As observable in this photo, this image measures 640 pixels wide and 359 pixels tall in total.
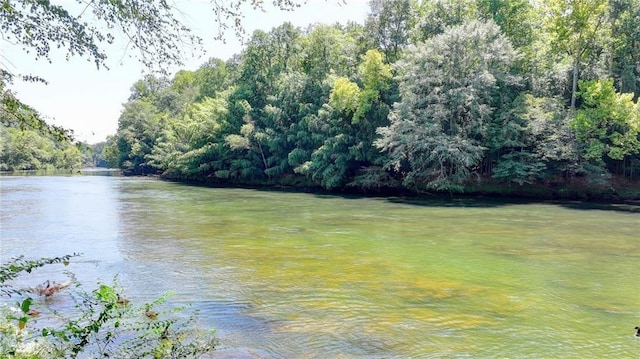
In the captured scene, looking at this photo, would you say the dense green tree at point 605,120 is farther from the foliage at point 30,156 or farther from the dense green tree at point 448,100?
the foliage at point 30,156

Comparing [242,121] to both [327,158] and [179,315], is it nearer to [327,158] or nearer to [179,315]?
[327,158]

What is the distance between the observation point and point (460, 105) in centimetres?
3184

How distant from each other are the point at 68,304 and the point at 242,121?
137 ft

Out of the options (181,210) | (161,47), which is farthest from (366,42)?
(161,47)

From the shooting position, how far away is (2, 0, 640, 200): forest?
31172 mm

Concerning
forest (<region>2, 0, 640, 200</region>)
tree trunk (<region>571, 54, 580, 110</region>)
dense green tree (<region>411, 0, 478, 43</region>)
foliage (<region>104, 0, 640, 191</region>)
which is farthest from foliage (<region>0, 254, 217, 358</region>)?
dense green tree (<region>411, 0, 478, 43</region>)

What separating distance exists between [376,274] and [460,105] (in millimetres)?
22598

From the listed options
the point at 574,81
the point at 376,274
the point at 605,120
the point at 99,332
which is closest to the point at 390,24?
the point at 574,81

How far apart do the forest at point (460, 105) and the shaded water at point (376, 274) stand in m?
8.22

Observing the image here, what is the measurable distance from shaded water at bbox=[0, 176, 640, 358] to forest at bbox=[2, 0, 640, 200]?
822 cm

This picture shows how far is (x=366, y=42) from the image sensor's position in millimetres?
42188

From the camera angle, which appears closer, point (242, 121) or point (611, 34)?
point (611, 34)

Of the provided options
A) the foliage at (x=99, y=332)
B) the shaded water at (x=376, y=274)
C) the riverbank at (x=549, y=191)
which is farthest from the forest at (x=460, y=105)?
the foliage at (x=99, y=332)

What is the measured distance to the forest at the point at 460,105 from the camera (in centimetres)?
3117
